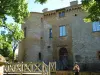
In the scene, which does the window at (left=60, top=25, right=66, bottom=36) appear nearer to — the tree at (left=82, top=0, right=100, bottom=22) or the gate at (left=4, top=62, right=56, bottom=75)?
the gate at (left=4, top=62, right=56, bottom=75)

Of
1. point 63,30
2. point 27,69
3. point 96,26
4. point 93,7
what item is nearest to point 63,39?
point 63,30

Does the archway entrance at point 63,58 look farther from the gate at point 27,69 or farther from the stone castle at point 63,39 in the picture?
the gate at point 27,69

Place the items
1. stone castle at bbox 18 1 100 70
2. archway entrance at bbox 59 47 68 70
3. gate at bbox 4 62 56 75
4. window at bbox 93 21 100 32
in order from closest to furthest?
1. gate at bbox 4 62 56 75
2. window at bbox 93 21 100 32
3. stone castle at bbox 18 1 100 70
4. archway entrance at bbox 59 47 68 70

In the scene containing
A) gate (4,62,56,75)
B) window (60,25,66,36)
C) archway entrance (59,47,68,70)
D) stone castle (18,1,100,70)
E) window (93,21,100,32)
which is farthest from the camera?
window (60,25,66,36)

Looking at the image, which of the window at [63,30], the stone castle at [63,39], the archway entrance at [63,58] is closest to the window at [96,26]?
the stone castle at [63,39]

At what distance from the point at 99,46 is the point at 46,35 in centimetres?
1015

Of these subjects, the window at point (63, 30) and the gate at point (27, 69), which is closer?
the gate at point (27, 69)

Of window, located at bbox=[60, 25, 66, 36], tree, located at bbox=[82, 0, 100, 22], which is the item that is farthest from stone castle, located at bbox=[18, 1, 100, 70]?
tree, located at bbox=[82, 0, 100, 22]

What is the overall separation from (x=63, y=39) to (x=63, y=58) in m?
2.93

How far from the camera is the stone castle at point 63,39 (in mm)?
29922

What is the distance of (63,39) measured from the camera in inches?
1314

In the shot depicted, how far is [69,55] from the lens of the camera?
3234 centimetres

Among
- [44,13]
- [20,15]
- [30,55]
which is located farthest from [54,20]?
[20,15]

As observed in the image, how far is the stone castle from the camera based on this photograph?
29.9 meters
